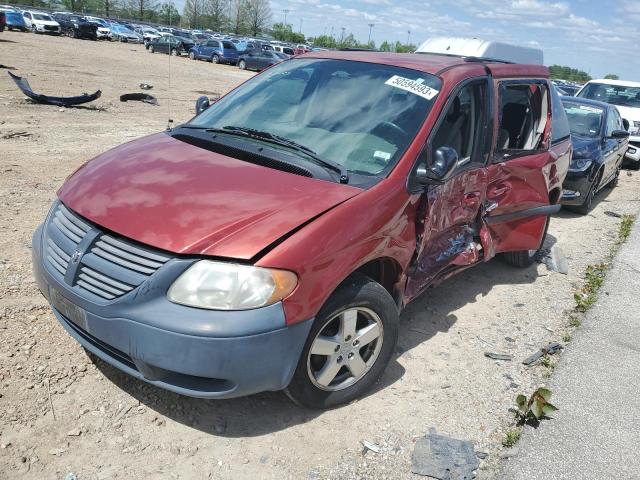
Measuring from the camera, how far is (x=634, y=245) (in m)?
7.13

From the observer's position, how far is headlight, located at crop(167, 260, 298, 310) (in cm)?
241

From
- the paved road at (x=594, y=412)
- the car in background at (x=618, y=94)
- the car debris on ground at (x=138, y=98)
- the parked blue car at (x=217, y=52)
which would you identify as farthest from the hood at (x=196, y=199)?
the parked blue car at (x=217, y=52)

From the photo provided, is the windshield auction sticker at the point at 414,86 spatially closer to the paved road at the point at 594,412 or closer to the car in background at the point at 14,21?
the paved road at the point at 594,412

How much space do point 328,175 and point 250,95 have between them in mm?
1373

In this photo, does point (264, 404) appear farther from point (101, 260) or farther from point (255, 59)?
point (255, 59)

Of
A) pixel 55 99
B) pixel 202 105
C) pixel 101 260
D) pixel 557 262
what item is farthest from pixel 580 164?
pixel 55 99

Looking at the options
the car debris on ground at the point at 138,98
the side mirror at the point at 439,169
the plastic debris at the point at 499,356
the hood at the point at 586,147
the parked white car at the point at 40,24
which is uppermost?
the side mirror at the point at 439,169

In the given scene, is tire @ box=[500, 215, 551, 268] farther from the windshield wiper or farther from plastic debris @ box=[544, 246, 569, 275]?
the windshield wiper

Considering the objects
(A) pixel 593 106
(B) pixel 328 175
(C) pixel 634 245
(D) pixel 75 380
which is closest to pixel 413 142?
(B) pixel 328 175

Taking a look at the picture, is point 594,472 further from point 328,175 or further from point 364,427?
point 328,175

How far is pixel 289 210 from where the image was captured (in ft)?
8.77

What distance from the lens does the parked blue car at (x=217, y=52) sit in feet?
123

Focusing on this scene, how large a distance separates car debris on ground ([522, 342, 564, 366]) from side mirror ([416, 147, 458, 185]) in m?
1.62

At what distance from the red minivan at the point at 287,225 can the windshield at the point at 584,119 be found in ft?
18.6
